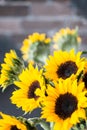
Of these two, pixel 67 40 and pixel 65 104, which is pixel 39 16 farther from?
pixel 65 104

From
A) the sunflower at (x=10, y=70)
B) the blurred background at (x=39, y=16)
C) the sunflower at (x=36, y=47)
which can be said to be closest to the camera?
the sunflower at (x=10, y=70)

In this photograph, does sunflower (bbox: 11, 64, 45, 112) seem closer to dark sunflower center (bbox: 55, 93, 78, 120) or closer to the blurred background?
dark sunflower center (bbox: 55, 93, 78, 120)

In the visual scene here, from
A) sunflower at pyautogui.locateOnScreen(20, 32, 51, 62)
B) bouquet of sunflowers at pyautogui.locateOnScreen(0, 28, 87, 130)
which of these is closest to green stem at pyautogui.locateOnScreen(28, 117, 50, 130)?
bouquet of sunflowers at pyautogui.locateOnScreen(0, 28, 87, 130)

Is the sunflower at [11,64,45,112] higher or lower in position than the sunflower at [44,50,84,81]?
lower

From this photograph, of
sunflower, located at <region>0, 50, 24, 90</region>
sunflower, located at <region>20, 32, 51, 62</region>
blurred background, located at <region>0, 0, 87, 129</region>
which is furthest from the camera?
blurred background, located at <region>0, 0, 87, 129</region>

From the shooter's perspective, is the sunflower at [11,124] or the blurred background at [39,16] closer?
the sunflower at [11,124]

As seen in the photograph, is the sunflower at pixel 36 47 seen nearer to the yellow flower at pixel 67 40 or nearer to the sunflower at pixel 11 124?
the yellow flower at pixel 67 40

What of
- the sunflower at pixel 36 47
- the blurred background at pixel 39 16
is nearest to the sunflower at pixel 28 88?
the sunflower at pixel 36 47
